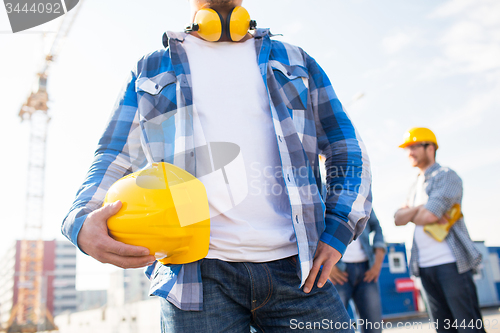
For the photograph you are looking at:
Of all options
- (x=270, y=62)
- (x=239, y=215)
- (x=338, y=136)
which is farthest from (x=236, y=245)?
(x=270, y=62)

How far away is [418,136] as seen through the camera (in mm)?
4625

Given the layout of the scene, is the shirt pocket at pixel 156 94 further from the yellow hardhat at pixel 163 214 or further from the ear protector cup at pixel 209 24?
the yellow hardhat at pixel 163 214

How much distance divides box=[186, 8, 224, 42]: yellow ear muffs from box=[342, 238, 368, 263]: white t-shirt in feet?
10.9

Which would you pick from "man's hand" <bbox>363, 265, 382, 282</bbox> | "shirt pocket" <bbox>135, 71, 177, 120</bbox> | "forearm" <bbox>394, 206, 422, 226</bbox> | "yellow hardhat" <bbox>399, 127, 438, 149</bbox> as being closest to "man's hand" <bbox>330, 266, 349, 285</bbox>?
"man's hand" <bbox>363, 265, 382, 282</bbox>

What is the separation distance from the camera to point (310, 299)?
1.48 meters

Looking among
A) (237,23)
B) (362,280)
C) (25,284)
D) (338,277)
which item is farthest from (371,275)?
(25,284)

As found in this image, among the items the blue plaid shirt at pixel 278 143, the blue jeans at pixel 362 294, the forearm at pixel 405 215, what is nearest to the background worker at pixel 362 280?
the blue jeans at pixel 362 294

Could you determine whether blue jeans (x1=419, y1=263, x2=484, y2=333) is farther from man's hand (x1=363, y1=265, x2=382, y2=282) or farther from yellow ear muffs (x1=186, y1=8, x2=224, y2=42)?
yellow ear muffs (x1=186, y1=8, x2=224, y2=42)

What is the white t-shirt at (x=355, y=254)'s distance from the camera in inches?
174

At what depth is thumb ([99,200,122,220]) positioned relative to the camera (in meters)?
1.22

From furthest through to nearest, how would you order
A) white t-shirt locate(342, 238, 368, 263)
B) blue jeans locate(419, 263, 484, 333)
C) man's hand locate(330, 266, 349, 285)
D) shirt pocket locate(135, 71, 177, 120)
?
white t-shirt locate(342, 238, 368, 263) < man's hand locate(330, 266, 349, 285) < blue jeans locate(419, 263, 484, 333) < shirt pocket locate(135, 71, 177, 120)

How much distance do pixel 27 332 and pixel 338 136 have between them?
184 ft

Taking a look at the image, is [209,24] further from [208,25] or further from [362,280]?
[362,280]

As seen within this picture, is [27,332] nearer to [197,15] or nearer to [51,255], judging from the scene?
[51,255]
